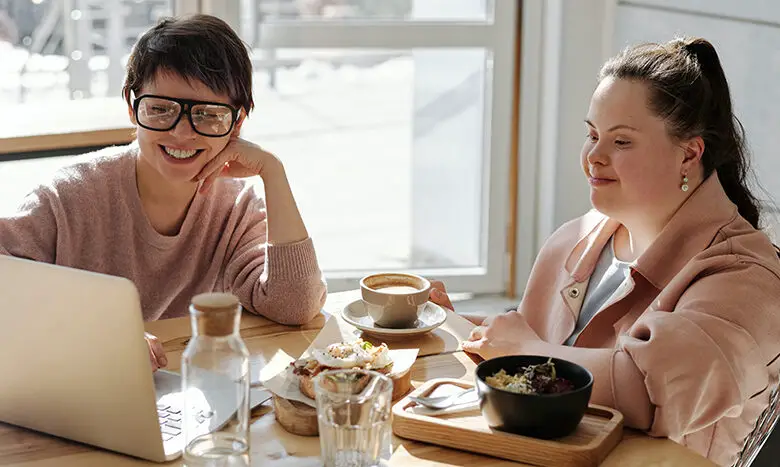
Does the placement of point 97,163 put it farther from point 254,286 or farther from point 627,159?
point 627,159

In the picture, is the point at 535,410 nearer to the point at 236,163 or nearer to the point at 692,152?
the point at 692,152

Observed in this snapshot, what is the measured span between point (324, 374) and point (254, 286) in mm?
659

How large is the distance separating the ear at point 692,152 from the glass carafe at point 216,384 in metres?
0.88

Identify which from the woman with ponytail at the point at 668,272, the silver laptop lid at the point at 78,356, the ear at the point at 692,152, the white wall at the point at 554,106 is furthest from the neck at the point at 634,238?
the white wall at the point at 554,106

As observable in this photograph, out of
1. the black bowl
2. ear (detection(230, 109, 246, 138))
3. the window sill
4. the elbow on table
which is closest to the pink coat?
the black bowl

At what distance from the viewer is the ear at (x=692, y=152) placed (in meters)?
1.74

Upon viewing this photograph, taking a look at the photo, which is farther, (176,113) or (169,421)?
(176,113)

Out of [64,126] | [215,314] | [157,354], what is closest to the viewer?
[215,314]

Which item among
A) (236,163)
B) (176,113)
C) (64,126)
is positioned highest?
(176,113)

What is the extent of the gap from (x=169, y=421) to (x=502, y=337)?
0.53 meters

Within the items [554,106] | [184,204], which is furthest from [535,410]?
[554,106]

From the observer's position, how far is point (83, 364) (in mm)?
1242

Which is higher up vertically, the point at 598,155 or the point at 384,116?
the point at 598,155

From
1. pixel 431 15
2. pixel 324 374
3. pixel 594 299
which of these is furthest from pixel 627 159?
pixel 431 15
